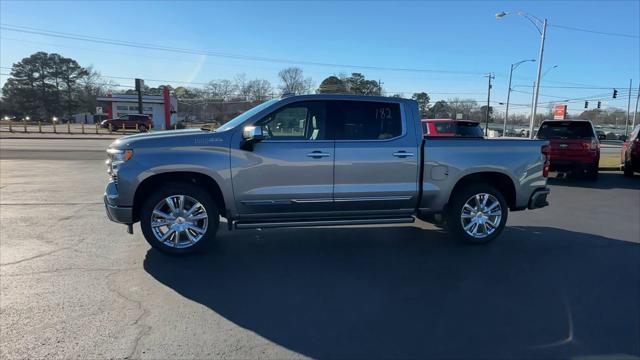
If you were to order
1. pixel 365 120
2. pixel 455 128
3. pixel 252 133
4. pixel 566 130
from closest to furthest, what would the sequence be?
pixel 252 133, pixel 365 120, pixel 455 128, pixel 566 130

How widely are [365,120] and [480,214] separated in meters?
2.10

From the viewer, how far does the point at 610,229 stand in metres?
6.78

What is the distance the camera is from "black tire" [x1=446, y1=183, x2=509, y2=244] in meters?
5.66

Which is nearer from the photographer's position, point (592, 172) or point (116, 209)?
point (116, 209)

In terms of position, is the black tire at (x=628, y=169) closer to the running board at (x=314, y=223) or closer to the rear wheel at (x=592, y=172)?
the rear wheel at (x=592, y=172)

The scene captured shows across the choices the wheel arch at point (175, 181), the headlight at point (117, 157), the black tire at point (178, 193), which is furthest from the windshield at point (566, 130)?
the headlight at point (117, 157)

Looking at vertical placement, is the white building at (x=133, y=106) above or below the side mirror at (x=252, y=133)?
above

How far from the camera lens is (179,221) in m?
5.04

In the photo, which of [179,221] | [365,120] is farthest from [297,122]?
[179,221]

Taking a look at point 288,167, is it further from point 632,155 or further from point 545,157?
point 632,155

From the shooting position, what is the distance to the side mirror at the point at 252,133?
477cm

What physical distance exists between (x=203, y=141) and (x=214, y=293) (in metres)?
1.84

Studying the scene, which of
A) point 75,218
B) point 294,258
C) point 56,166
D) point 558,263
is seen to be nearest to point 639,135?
point 558,263

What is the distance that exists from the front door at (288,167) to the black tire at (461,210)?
176cm
